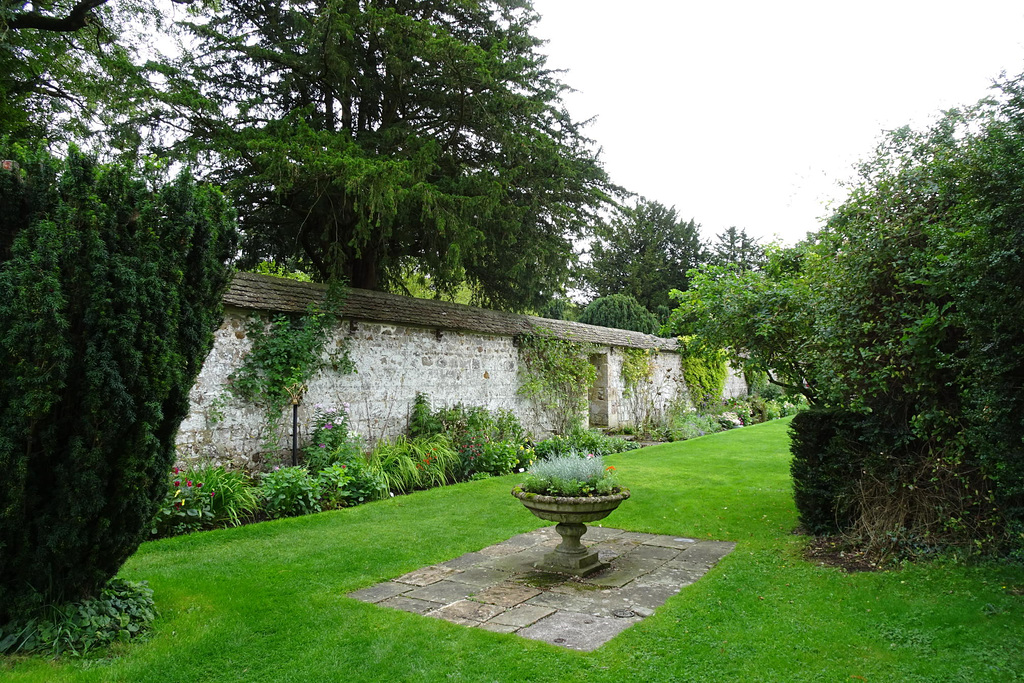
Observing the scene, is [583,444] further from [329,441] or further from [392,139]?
[392,139]

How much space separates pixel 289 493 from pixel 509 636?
13.9 feet

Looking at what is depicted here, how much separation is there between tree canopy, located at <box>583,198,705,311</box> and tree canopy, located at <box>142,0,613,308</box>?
66.8 feet

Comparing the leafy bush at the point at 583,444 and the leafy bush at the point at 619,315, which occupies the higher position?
the leafy bush at the point at 619,315

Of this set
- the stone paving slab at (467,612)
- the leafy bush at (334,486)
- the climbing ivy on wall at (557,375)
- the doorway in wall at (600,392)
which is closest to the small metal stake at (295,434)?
the leafy bush at (334,486)

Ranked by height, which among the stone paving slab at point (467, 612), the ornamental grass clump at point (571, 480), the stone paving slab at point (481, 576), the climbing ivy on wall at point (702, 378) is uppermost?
the climbing ivy on wall at point (702, 378)

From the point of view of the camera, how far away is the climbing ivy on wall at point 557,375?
40.5 ft

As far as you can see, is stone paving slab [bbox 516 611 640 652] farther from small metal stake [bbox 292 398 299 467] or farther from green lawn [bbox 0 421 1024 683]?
small metal stake [bbox 292 398 299 467]

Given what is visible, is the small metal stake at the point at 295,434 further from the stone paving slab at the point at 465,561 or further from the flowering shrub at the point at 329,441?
the stone paving slab at the point at 465,561

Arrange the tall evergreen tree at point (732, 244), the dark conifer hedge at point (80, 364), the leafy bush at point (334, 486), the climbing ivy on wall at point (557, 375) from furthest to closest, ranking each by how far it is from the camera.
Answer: the tall evergreen tree at point (732, 244) < the climbing ivy on wall at point (557, 375) < the leafy bush at point (334, 486) < the dark conifer hedge at point (80, 364)

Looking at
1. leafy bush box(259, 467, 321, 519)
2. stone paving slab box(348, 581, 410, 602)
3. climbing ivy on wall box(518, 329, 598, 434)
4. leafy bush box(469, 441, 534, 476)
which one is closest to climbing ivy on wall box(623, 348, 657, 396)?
climbing ivy on wall box(518, 329, 598, 434)

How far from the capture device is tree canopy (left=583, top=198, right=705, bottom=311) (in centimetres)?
3253

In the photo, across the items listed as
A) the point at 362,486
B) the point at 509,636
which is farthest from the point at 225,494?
the point at 509,636

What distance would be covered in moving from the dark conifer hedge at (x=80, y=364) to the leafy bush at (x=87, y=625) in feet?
0.33

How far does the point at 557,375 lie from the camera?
12812mm
